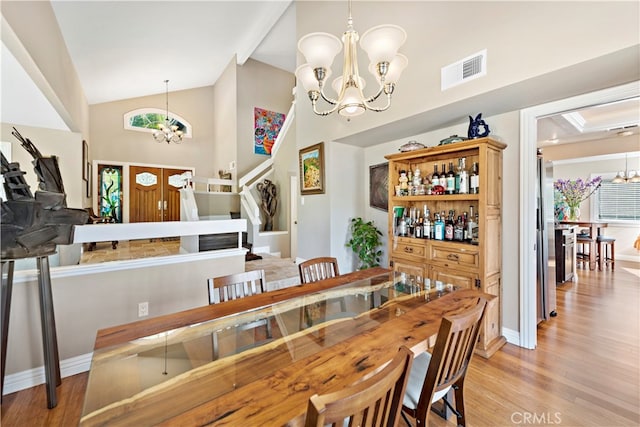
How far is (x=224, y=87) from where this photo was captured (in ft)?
24.4

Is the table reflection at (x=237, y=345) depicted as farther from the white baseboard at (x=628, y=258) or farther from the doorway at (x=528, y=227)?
the white baseboard at (x=628, y=258)

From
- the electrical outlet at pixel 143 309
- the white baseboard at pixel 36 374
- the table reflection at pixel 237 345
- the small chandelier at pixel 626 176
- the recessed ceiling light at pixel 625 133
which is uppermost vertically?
the recessed ceiling light at pixel 625 133

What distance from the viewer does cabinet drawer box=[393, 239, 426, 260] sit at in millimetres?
2905

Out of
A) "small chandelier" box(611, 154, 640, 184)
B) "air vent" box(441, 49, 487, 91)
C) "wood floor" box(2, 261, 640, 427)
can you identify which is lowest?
"wood floor" box(2, 261, 640, 427)

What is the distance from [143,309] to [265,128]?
5.91m

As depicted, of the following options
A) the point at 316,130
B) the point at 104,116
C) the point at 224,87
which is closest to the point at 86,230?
the point at 316,130

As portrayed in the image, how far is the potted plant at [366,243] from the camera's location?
12.3 feet

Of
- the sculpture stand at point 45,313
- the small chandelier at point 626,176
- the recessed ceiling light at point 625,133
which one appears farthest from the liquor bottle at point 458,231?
the small chandelier at point 626,176

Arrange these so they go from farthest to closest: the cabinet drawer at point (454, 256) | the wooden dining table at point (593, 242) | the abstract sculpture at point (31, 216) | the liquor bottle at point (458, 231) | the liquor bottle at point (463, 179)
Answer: the wooden dining table at point (593, 242) < the liquor bottle at point (458, 231) < the liquor bottle at point (463, 179) < the cabinet drawer at point (454, 256) < the abstract sculpture at point (31, 216)

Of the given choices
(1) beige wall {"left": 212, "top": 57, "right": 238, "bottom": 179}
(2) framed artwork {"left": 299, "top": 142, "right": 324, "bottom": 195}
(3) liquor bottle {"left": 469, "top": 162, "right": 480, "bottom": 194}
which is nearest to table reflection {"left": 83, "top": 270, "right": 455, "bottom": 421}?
(3) liquor bottle {"left": 469, "top": 162, "right": 480, "bottom": 194}

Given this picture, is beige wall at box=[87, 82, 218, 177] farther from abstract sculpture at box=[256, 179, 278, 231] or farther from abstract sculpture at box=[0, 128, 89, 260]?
abstract sculpture at box=[0, 128, 89, 260]

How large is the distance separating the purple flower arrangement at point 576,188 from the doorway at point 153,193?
9095 millimetres

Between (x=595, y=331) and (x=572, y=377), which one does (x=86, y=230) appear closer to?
(x=572, y=377)

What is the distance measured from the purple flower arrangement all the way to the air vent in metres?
5.13
